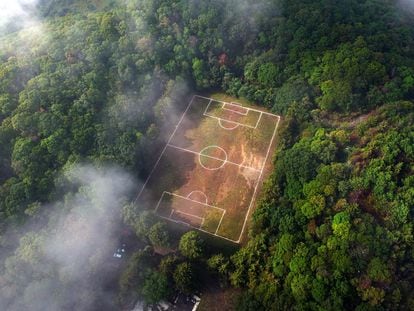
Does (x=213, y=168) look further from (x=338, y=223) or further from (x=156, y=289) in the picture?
(x=338, y=223)

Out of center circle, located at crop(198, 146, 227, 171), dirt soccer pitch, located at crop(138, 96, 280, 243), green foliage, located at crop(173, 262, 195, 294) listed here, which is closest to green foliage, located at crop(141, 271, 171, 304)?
green foliage, located at crop(173, 262, 195, 294)

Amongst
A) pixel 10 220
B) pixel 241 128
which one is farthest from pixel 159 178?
pixel 10 220

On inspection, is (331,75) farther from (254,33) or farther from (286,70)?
(254,33)

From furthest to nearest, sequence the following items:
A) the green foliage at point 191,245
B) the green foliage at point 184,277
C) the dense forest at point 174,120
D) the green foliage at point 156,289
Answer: the green foliage at point 191,245
the green foliage at point 184,277
the green foliage at point 156,289
the dense forest at point 174,120

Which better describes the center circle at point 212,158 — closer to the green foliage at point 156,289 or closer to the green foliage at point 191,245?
the green foliage at point 191,245

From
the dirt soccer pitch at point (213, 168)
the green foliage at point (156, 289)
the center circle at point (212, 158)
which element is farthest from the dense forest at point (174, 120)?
the center circle at point (212, 158)
